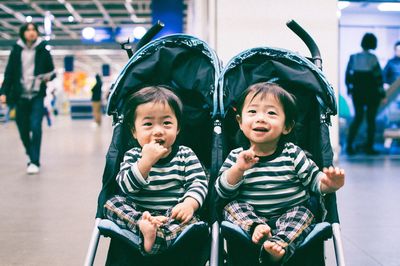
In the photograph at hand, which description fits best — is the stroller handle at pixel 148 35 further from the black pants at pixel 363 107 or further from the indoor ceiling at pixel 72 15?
the indoor ceiling at pixel 72 15

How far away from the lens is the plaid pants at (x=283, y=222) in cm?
208

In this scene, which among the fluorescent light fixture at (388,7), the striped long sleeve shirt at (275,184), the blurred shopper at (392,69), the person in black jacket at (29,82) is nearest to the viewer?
the striped long sleeve shirt at (275,184)

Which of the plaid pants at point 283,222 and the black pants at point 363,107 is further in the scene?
the black pants at point 363,107

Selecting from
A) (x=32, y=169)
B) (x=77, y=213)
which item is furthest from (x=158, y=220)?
(x=32, y=169)

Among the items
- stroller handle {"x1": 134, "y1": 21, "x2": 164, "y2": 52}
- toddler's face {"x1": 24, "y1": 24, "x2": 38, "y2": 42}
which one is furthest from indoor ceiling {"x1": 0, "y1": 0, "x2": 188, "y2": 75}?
stroller handle {"x1": 134, "y1": 21, "x2": 164, "y2": 52}

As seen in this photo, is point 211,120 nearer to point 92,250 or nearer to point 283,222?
point 283,222

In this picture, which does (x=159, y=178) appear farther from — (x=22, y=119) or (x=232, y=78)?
(x=22, y=119)

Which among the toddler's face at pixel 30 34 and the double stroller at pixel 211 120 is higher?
the toddler's face at pixel 30 34

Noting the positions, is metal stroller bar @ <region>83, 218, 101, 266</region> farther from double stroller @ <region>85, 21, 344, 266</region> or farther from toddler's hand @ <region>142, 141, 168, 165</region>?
toddler's hand @ <region>142, 141, 168, 165</region>

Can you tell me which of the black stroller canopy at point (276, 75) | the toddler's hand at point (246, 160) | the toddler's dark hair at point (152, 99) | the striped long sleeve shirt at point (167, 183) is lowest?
the striped long sleeve shirt at point (167, 183)

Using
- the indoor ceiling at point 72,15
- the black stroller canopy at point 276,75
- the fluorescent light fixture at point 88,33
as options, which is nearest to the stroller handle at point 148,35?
the black stroller canopy at point 276,75

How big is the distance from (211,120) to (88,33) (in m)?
17.8

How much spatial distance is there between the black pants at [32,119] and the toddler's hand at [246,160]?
446 centimetres

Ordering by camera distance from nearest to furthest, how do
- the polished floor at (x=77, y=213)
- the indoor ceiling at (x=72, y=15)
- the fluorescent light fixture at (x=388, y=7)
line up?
the polished floor at (x=77, y=213) < the fluorescent light fixture at (x=388, y=7) < the indoor ceiling at (x=72, y=15)
